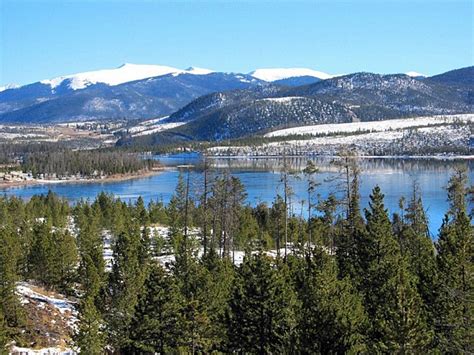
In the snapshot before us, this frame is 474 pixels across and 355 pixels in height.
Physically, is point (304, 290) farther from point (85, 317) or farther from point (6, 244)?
point (6, 244)

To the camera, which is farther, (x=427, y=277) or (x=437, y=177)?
(x=437, y=177)

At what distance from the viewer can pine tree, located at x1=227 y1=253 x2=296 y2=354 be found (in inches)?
1176

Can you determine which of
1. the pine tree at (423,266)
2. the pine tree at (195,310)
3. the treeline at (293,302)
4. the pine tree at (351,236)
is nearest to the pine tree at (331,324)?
the treeline at (293,302)

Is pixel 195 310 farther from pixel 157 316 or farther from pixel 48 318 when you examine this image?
pixel 48 318

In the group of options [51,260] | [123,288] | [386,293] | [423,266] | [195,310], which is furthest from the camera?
[51,260]

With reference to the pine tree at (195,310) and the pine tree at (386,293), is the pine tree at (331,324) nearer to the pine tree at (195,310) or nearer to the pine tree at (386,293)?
the pine tree at (386,293)

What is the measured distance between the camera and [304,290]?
33812 millimetres

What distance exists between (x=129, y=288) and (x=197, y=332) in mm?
11229

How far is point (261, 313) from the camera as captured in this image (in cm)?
3008

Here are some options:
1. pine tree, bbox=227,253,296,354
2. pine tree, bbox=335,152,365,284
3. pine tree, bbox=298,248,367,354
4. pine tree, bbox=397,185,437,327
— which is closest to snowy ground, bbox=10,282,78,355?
pine tree, bbox=227,253,296,354

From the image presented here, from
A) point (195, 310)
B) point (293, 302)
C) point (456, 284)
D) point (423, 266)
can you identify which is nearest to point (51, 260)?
point (195, 310)

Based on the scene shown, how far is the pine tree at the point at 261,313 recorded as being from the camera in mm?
29875

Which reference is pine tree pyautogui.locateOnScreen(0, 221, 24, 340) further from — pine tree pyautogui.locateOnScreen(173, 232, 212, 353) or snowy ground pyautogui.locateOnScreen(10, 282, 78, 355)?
pine tree pyautogui.locateOnScreen(173, 232, 212, 353)

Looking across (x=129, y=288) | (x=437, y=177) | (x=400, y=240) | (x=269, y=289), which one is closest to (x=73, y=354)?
(x=129, y=288)
